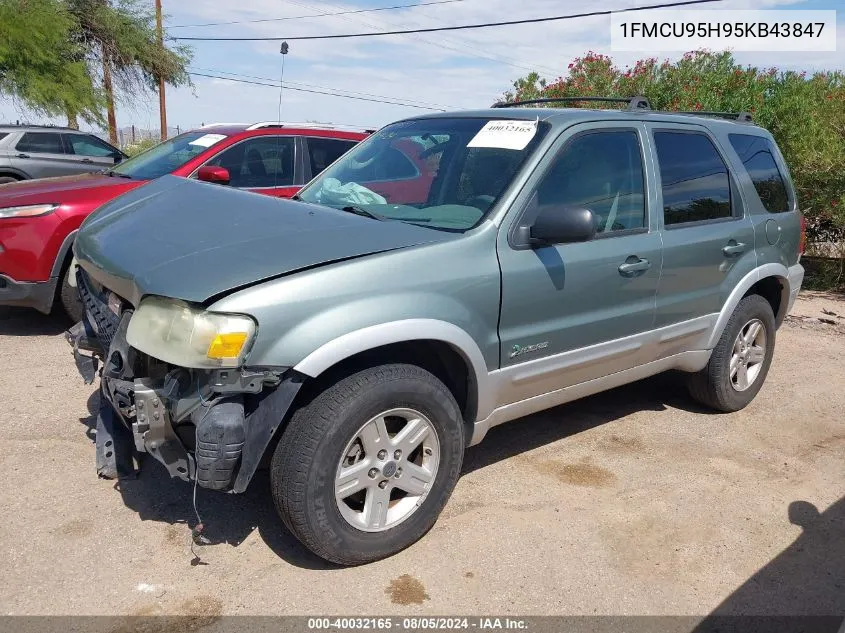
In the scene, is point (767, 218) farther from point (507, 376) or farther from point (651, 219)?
point (507, 376)

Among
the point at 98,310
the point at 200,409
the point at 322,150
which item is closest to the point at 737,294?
the point at 200,409

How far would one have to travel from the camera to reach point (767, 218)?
464 centimetres

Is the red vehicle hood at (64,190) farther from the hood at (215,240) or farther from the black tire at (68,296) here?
the hood at (215,240)

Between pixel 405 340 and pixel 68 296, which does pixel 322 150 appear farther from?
pixel 405 340

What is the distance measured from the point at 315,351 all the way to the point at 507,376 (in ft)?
3.42

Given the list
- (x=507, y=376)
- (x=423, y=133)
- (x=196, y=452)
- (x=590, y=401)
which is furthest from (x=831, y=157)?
(x=196, y=452)

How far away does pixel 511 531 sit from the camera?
3.33 meters

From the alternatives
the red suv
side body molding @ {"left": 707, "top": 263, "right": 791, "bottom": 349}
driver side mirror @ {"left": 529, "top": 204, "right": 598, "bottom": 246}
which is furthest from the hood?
side body molding @ {"left": 707, "top": 263, "right": 791, "bottom": 349}

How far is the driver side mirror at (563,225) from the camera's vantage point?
3.10 m

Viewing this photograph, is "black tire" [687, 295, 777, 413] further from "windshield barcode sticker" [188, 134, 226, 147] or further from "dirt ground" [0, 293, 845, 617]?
"windshield barcode sticker" [188, 134, 226, 147]

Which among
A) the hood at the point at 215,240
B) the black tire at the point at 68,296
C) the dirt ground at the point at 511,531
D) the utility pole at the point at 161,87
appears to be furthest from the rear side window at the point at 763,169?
the utility pole at the point at 161,87

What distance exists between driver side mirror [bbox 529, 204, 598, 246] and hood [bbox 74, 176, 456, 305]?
1.30 feet

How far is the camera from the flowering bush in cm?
891

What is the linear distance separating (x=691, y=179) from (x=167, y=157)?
182 inches
